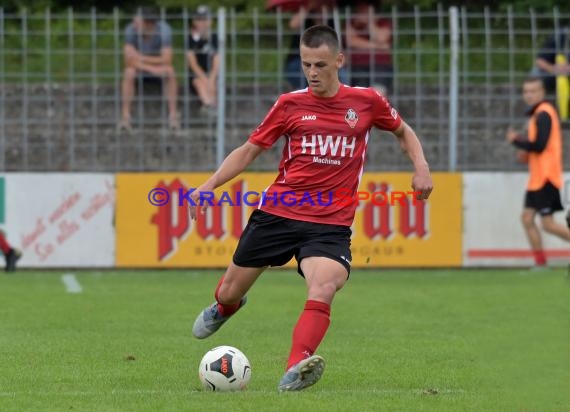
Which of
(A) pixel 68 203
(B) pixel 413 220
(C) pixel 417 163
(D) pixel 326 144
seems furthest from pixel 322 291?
(A) pixel 68 203

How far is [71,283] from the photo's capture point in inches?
615

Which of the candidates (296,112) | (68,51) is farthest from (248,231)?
(68,51)

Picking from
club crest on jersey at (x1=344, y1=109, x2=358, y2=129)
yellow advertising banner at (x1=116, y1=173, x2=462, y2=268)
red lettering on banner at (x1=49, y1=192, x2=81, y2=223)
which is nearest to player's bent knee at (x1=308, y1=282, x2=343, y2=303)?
club crest on jersey at (x1=344, y1=109, x2=358, y2=129)

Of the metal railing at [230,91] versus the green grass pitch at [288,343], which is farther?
the metal railing at [230,91]

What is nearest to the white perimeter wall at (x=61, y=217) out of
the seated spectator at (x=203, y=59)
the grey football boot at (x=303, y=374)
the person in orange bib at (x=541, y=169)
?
the seated spectator at (x=203, y=59)

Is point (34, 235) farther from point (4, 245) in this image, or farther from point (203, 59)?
point (203, 59)

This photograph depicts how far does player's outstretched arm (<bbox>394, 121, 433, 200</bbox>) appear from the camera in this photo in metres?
8.62

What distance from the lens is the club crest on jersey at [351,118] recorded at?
868 centimetres

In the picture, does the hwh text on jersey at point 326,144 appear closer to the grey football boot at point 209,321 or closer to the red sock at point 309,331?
the red sock at point 309,331

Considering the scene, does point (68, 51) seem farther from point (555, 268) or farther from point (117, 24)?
point (555, 268)

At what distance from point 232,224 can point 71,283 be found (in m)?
2.46

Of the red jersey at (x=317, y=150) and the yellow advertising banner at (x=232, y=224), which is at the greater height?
the red jersey at (x=317, y=150)

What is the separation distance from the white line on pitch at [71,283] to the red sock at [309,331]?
6.85 metres

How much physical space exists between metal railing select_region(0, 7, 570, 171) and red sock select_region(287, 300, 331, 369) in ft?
32.2
